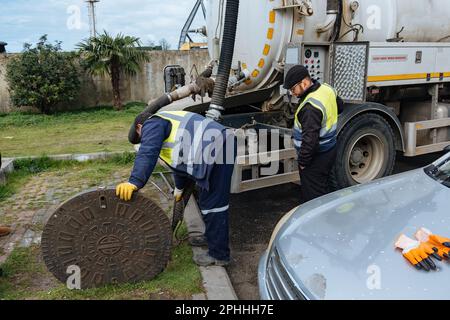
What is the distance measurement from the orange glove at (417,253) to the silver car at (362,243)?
3 cm

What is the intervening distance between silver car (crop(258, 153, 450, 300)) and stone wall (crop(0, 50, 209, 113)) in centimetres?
1027

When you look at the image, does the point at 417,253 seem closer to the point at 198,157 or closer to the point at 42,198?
the point at 198,157

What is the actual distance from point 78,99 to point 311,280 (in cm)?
1185

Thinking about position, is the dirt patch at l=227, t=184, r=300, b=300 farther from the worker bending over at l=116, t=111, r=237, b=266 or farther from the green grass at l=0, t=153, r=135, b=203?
the green grass at l=0, t=153, r=135, b=203

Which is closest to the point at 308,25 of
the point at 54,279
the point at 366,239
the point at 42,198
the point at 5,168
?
the point at 366,239

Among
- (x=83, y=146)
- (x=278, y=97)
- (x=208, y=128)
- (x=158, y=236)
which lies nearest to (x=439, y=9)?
(x=278, y=97)

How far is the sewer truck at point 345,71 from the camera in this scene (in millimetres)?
4742

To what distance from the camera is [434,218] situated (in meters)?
2.49

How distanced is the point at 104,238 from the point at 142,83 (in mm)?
10619

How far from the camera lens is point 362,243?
235 centimetres

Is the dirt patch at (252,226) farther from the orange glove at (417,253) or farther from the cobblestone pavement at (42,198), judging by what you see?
the orange glove at (417,253)

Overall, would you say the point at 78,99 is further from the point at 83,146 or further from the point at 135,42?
the point at 83,146

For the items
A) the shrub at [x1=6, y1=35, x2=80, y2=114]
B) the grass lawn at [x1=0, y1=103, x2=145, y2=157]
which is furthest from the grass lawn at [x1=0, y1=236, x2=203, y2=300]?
the shrub at [x1=6, y1=35, x2=80, y2=114]

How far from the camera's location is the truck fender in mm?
4773
